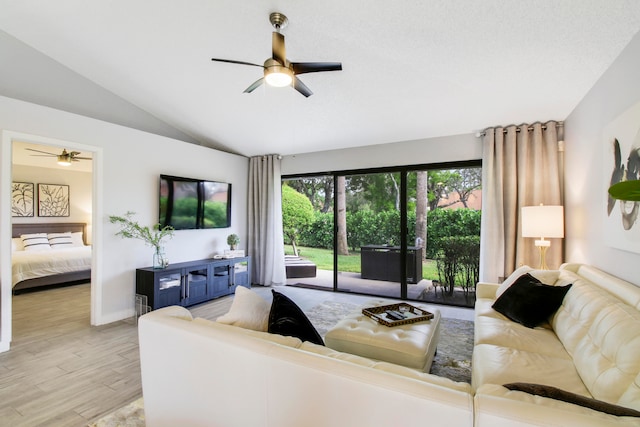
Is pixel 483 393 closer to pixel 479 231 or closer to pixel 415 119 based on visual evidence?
pixel 415 119

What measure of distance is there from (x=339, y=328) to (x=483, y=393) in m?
1.44

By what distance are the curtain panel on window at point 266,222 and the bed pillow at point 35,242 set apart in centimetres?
367

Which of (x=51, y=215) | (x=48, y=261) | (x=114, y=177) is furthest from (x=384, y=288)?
(x=51, y=215)

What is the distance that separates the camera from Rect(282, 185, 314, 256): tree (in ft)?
20.8

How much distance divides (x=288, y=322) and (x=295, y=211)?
500 centimetres

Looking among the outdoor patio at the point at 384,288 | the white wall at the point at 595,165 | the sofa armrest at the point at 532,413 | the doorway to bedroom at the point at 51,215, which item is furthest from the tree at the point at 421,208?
the doorway to bedroom at the point at 51,215

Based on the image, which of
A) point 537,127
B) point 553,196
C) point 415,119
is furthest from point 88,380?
point 537,127

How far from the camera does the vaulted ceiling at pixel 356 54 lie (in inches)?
84.4

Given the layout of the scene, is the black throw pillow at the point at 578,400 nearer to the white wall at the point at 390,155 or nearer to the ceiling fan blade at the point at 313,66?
the ceiling fan blade at the point at 313,66

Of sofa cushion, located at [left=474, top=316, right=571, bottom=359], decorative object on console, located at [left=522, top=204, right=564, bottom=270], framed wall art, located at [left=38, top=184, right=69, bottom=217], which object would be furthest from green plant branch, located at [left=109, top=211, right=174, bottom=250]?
decorative object on console, located at [left=522, top=204, right=564, bottom=270]

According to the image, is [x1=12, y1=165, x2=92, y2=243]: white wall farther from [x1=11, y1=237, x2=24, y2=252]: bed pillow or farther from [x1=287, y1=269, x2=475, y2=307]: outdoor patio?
[x1=287, y1=269, x2=475, y2=307]: outdoor patio

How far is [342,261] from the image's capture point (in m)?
5.20

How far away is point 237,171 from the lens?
5.45 metres

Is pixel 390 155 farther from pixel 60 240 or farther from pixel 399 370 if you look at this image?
pixel 60 240
